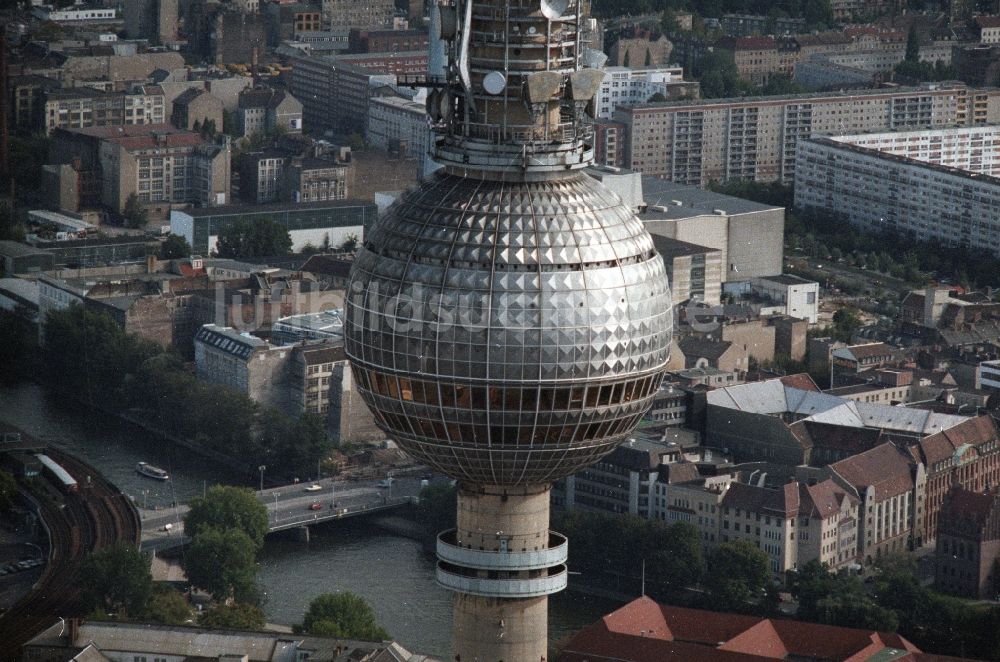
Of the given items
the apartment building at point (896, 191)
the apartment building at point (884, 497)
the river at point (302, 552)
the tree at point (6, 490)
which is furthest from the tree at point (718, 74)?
the tree at point (6, 490)

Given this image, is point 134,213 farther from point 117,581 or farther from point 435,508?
point 117,581

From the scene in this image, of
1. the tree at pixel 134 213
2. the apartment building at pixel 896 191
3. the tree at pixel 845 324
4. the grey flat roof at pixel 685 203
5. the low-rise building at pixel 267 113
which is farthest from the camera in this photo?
the low-rise building at pixel 267 113

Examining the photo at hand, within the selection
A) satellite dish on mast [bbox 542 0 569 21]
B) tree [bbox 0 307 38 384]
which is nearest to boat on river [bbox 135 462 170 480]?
tree [bbox 0 307 38 384]

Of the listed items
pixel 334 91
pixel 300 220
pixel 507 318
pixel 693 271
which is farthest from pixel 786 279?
pixel 507 318

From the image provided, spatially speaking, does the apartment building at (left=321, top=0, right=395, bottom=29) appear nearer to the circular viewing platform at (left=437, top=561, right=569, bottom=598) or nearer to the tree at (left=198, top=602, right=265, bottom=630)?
the tree at (left=198, top=602, right=265, bottom=630)

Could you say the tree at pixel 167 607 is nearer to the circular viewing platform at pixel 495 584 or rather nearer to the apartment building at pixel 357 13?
the circular viewing platform at pixel 495 584

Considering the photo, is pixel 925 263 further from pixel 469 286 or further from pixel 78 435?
pixel 469 286

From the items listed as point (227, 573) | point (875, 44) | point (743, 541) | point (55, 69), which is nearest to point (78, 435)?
point (227, 573)
